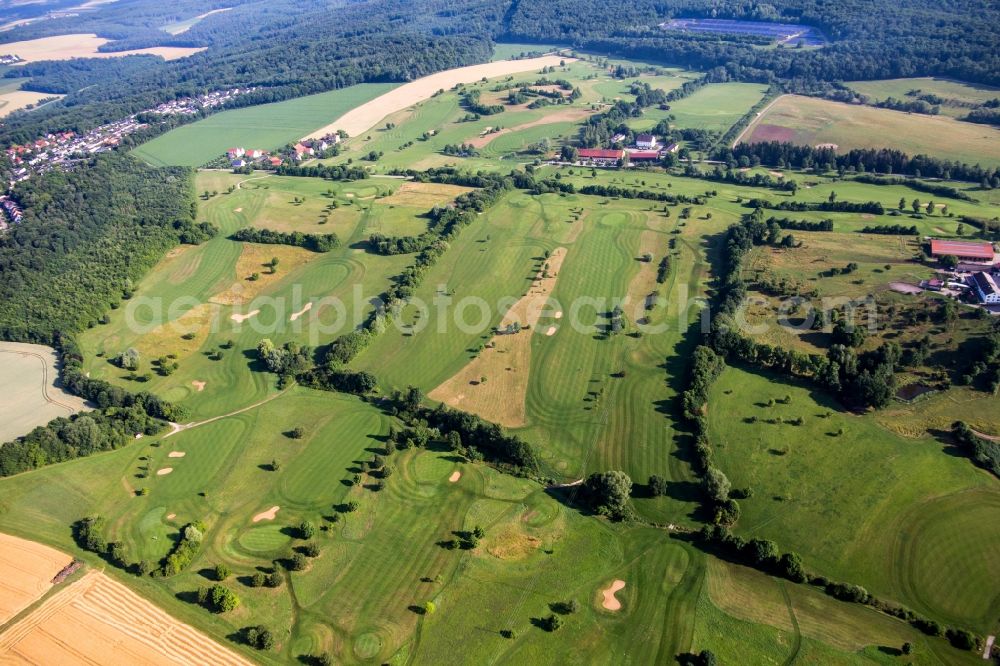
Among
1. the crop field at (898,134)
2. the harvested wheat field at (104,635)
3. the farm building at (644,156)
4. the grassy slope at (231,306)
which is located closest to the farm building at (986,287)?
the crop field at (898,134)

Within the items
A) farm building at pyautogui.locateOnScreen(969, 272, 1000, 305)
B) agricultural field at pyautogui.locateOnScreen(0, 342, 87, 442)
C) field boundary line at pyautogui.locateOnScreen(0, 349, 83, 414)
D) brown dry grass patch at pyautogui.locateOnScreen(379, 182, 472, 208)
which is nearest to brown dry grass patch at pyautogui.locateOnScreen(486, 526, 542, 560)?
agricultural field at pyautogui.locateOnScreen(0, 342, 87, 442)

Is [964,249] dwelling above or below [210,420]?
above

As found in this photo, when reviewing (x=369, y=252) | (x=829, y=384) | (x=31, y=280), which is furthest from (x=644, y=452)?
(x=31, y=280)

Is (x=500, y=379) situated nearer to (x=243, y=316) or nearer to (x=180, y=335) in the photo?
(x=243, y=316)

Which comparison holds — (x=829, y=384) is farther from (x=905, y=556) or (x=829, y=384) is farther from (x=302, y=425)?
(x=302, y=425)

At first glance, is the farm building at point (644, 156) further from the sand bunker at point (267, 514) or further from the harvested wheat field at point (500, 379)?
the sand bunker at point (267, 514)

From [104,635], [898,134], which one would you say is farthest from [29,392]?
[898,134]
